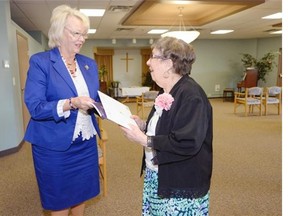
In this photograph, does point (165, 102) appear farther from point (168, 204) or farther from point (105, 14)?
point (105, 14)

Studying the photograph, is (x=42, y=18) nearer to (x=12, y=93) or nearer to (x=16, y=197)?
(x=12, y=93)

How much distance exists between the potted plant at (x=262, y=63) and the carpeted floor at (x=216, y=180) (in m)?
6.31

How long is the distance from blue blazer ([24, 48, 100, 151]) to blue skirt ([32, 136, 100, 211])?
2.9 inches

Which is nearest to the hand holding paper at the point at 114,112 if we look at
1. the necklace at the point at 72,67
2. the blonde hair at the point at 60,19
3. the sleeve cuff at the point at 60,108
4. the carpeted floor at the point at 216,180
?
the sleeve cuff at the point at 60,108

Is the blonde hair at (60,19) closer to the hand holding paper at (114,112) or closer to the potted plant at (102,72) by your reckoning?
the hand holding paper at (114,112)

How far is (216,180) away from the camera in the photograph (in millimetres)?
3264

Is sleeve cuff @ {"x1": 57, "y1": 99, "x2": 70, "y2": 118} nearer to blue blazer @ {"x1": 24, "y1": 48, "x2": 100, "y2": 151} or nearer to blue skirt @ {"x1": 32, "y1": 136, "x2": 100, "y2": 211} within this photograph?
blue blazer @ {"x1": 24, "y1": 48, "x2": 100, "y2": 151}

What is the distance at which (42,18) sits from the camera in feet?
20.5

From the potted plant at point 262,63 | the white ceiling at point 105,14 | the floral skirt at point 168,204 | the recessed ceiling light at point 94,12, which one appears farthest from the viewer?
the potted plant at point 262,63

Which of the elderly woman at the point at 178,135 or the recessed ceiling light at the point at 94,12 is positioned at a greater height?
the recessed ceiling light at the point at 94,12

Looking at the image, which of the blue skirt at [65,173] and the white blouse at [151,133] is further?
the blue skirt at [65,173]

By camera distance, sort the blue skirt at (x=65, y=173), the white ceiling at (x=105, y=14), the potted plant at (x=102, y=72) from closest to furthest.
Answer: the blue skirt at (x=65, y=173) < the white ceiling at (x=105, y=14) < the potted plant at (x=102, y=72)

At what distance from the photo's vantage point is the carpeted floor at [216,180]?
2629 mm

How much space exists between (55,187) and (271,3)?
5.37 meters
